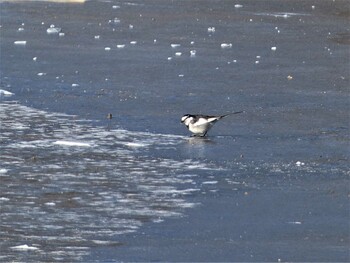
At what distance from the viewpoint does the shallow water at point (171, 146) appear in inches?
296

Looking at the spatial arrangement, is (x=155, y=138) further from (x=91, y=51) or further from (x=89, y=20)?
(x=89, y=20)

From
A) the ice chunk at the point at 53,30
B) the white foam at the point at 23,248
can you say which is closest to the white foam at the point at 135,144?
the white foam at the point at 23,248

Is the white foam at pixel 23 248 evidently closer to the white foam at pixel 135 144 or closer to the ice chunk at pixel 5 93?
the white foam at pixel 135 144

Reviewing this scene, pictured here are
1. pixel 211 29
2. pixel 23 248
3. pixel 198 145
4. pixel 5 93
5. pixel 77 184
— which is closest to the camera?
pixel 23 248

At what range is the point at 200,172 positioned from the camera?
374 inches

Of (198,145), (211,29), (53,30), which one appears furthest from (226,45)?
(198,145)

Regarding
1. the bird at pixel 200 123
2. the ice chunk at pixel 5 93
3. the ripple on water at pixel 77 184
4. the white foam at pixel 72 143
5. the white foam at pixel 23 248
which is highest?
the ice chunk at pixel 5 93

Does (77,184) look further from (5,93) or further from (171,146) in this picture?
(5,93)

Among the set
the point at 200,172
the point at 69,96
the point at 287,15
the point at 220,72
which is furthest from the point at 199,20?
the point at 200,172

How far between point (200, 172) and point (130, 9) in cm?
1362

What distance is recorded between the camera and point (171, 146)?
34.4 feet

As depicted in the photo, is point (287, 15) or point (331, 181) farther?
point (287, 15)

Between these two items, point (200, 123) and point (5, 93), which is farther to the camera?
point (5, 93)

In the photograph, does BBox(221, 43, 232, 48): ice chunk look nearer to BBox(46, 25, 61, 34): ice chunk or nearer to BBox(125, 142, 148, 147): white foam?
BBox(46, 25, 61, 34): ice chunk
